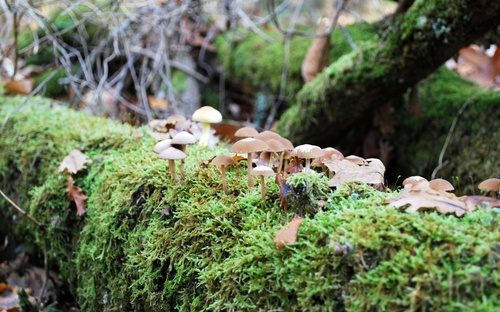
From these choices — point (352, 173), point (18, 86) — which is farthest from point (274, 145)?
point (18, 86)

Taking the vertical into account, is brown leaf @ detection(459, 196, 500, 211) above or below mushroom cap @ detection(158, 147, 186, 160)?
above

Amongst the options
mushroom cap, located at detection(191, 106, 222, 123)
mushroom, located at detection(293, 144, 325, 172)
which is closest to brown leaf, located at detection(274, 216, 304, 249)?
mushroom, located at detection(293, 144, 325, 172)

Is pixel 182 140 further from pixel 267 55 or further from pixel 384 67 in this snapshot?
pixel 267 55

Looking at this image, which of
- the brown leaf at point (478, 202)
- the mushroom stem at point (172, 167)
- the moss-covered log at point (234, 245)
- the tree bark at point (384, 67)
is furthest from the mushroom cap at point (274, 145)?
the tree bark at point (384, 67)

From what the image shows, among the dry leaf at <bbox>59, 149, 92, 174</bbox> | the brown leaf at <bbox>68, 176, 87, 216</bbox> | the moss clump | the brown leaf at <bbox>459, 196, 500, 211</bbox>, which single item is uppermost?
the brown leaf at <bbox>459, 196, 500, 211</bbox>

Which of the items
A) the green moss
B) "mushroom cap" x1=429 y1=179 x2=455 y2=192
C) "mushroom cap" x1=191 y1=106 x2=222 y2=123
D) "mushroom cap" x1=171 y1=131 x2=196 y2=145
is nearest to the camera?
"mushroom cap" x1=429 y1=179 x2=455 y2=192

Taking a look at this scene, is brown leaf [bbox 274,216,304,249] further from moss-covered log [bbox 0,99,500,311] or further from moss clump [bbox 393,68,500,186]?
moss clump [bbox 393,68,500,186]

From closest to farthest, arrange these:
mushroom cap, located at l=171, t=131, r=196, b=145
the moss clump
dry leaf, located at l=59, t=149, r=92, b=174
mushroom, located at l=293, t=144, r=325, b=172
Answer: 1. mushroom, located at l=293, t=144, r=325, b=172
2. mushroom cap, located at l=171, t=131, r=196, b=145
3. dry leaf, located at l=59, t=149, r=92, b=174
4. the moss clump

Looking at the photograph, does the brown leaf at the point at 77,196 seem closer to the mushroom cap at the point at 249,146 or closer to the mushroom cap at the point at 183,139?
the mushroom cap at the point at 183,139
